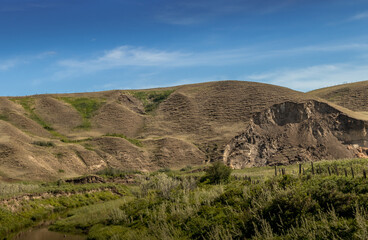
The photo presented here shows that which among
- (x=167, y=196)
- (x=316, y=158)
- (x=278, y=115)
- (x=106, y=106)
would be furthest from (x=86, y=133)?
(x=167, y=196)

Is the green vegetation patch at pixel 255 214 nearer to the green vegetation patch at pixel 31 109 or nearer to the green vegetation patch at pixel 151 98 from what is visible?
the green vegetation patch at pixel 31 109

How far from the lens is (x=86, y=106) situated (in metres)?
105

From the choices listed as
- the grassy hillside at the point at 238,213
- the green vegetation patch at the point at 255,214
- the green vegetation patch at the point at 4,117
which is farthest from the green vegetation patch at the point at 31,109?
the green vegetation patch at the point at 255,214

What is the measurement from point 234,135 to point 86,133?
110ft

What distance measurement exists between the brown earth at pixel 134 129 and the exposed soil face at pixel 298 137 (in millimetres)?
403

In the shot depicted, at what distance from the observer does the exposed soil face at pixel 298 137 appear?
68438 mm

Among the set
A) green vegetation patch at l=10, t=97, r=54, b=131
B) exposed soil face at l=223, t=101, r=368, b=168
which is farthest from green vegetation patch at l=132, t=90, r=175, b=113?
exposed soil face at l=223, t=101, r=368, b=168

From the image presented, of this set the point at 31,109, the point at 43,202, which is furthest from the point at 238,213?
the point at 31,109

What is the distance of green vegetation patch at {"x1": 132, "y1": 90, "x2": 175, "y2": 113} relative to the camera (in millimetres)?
108600

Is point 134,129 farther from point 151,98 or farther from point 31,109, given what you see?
point 31,109

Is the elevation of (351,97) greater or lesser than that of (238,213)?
greater

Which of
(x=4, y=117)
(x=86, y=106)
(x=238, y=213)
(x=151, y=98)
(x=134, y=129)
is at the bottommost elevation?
(x=238, y=213)

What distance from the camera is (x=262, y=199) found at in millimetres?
19547

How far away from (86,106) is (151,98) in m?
20.8
